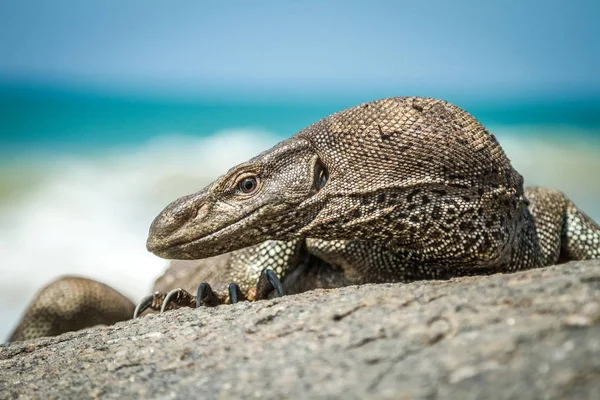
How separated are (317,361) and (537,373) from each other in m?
1.04

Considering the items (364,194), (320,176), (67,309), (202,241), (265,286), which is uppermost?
(320,176)

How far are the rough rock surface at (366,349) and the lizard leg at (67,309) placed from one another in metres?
3.59

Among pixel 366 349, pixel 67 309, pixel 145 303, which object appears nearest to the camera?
pixel 366 349

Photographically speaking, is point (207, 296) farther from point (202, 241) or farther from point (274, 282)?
point (202, 241)

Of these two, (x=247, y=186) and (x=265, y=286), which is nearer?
(x=247, y=186)

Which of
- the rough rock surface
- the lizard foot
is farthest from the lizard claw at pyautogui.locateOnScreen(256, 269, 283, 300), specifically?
the rough rock surface

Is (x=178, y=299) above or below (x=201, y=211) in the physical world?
below

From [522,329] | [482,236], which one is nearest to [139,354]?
[522,329]

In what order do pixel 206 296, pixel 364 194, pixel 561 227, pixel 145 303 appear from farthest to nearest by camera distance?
pixel 561 227
pixel 145 303
pixel 206 296
pixel 364 194

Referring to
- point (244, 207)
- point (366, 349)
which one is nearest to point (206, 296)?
point (244, 207)

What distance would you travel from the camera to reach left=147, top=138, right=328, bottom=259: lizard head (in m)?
5.14

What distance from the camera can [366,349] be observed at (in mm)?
3324

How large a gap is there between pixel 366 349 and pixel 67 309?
5.88m

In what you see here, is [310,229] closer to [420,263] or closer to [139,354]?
[420,263]
